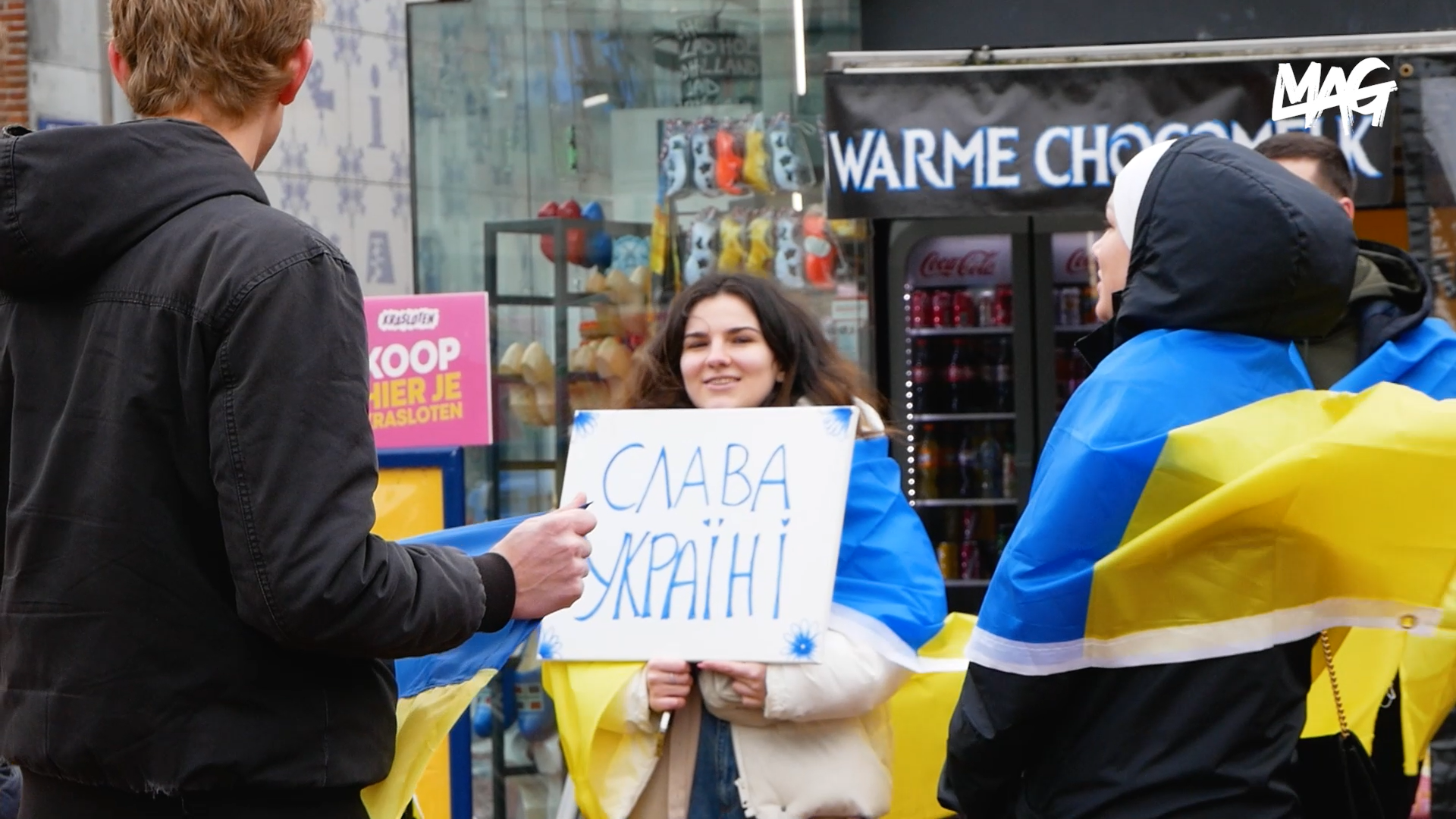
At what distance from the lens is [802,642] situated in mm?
3352

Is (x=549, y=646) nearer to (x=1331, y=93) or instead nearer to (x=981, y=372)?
(x=1331, y=93)

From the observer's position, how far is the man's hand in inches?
81.8

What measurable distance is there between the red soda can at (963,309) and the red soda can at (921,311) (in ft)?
0.44

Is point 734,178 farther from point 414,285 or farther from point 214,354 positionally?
point 214,354

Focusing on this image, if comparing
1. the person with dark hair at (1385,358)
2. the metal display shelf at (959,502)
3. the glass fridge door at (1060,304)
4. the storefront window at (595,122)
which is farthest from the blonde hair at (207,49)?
the metal display shelf at (959,502)

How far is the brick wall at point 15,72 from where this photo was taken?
11883 mm

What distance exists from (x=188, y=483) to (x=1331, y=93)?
496 centimetres

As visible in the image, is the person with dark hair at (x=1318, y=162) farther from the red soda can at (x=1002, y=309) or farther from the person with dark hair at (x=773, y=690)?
the red soda can at (x=1002, y=309)

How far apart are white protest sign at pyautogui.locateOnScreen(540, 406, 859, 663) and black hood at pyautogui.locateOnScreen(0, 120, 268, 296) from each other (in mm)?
1681

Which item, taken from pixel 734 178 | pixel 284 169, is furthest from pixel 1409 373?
pixel 284 169

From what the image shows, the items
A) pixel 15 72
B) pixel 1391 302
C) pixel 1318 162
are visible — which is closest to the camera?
pixel 1391 302

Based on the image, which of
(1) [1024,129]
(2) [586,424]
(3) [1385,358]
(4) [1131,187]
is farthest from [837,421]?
(1) [1024,129]

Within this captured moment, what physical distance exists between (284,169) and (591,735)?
30.3ft

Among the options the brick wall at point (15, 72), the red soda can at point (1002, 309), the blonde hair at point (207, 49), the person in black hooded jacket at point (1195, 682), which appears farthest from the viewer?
the brick wall at point (15, 72)
